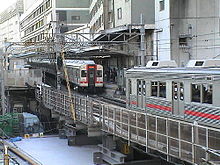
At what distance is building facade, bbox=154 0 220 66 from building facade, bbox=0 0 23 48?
69305 millimetres

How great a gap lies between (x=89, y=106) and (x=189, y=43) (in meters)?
14.0

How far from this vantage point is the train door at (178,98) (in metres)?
15.2

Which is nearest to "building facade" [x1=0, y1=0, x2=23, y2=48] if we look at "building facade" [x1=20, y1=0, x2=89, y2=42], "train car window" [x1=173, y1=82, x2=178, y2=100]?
"building facade" [x1=20, y1=0, x2=89, y2=42]

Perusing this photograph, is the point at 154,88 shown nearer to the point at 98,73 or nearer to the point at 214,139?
the point at 214,139

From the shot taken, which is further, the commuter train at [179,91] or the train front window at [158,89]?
the train front window at [158,89]

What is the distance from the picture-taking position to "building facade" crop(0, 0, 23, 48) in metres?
97.9

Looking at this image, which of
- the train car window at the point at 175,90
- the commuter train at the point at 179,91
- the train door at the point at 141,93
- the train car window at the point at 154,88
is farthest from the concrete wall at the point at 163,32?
the train car window at the point at 175,90

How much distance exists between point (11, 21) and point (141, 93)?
8825 centimetres

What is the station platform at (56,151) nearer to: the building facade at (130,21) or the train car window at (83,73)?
the train car window at (83,73)

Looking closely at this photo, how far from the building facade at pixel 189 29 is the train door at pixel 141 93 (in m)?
12.4

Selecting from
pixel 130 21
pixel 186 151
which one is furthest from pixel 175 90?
pixel 130 21

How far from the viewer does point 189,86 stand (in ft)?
48.2

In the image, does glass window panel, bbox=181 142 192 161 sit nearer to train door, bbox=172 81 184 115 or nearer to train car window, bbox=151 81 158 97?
train door, bbox=172 81 184 115

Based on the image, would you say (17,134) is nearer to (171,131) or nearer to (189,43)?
(189,43)
